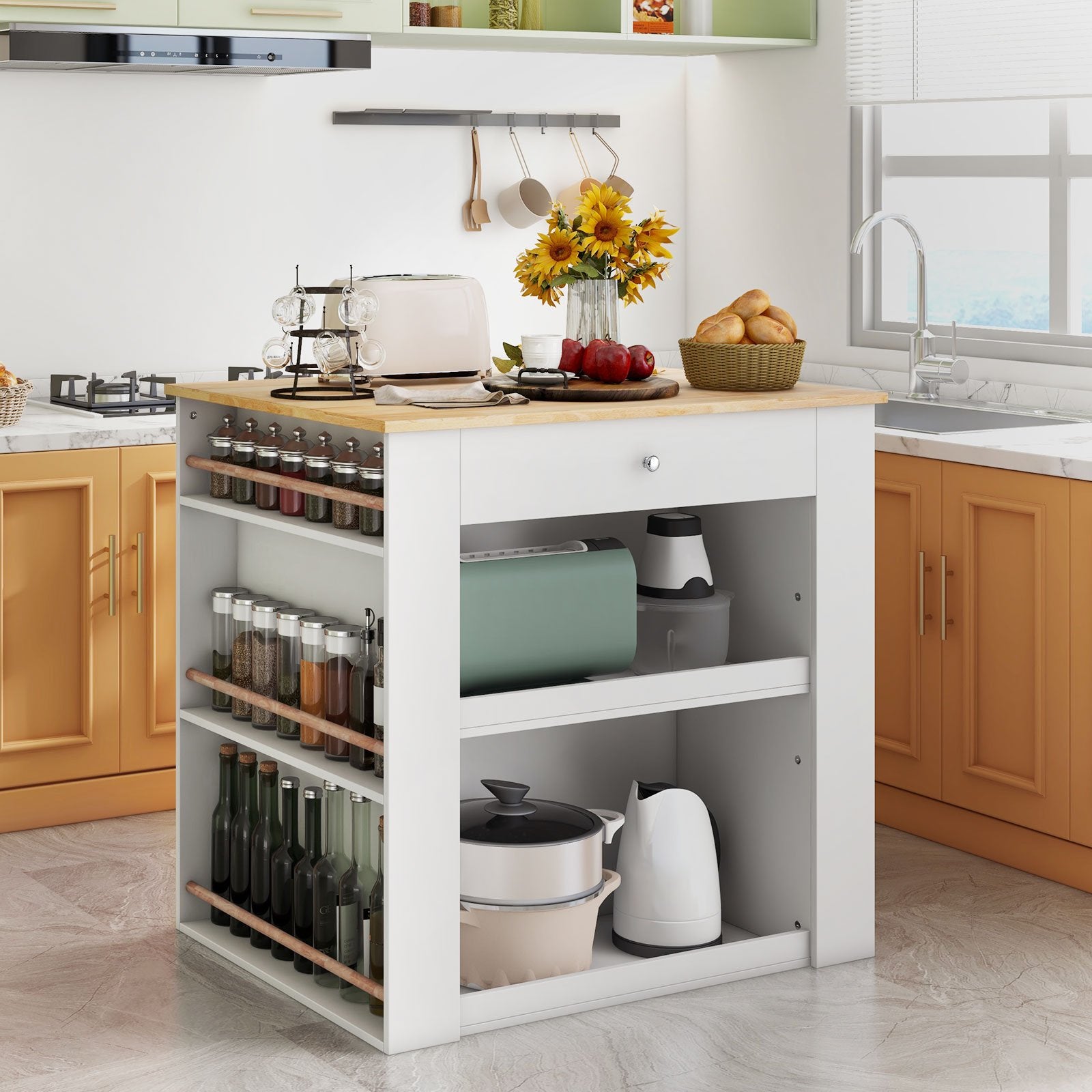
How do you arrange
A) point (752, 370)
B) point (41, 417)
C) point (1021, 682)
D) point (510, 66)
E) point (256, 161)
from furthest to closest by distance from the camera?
point (510, 66), point (256, 161), point (41, 417), point (1021, 682), point (752, 370)

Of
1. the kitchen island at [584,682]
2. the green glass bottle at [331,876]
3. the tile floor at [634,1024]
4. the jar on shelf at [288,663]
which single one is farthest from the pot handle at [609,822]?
the jar on shelf at [288,663]

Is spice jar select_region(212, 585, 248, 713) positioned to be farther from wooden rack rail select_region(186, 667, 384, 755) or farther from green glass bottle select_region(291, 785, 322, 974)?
green glass bottle select_region(291, 785, 322, 974)

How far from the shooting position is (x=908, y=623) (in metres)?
3.63

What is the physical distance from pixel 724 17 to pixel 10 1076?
352cm

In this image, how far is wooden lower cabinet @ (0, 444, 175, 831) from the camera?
3.61 metres

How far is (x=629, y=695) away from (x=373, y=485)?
532mm

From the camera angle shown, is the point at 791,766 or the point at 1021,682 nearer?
the point at 791,766

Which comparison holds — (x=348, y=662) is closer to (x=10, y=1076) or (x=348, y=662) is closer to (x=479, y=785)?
(x=479, y=785)

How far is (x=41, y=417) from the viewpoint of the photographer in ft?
12.6

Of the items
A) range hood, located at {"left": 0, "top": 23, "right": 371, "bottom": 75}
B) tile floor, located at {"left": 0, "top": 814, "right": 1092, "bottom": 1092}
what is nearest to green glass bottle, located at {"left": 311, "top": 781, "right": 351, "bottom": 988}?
tile floor, located at {"left": 0, "top": 814, "right": 1092, "bottom": 1092}

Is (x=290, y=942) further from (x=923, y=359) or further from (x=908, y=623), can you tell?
(x=923, y=359)

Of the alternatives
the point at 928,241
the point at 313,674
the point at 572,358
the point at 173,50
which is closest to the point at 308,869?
the point at 313,674

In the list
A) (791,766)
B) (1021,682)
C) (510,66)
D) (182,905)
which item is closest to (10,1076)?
(182,905)

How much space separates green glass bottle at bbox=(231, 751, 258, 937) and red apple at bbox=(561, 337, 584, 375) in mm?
842
